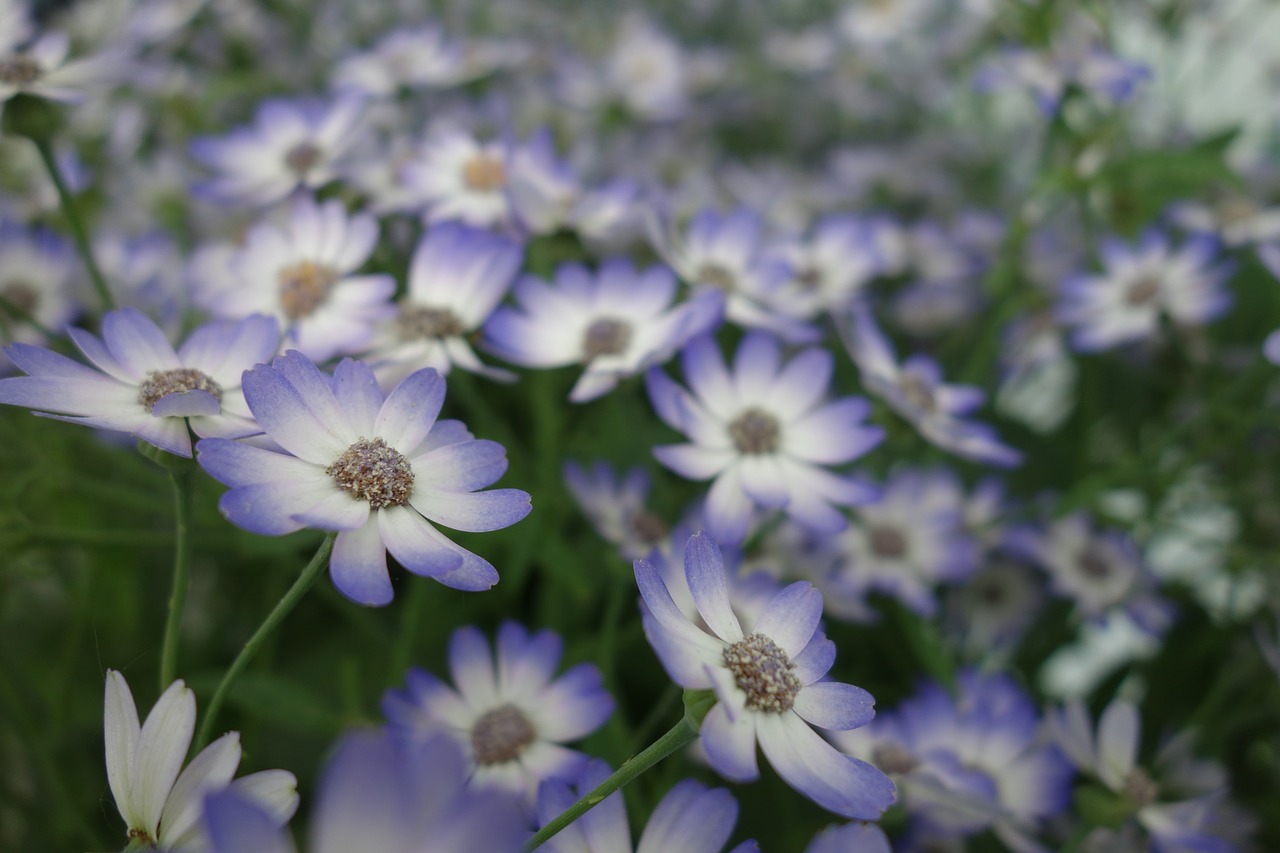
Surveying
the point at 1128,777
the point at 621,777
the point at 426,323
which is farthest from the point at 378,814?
the point at 1128,777

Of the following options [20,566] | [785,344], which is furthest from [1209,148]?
[20,566]

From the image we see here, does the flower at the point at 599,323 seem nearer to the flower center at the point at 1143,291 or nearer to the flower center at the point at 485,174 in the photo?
the flower center at the point at 485,174

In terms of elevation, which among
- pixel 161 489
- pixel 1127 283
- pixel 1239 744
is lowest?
pixel 1239 744

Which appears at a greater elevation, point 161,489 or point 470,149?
point 470,149

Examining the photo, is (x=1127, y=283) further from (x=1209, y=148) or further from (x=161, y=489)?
(x=161, y=489)

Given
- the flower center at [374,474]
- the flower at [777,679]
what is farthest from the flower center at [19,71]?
the flower at [777,679]

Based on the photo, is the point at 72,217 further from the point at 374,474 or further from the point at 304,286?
the point at 374,474

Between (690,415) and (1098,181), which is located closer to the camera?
(690,415)
